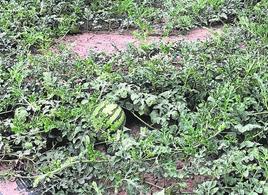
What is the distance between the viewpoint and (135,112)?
3.76m

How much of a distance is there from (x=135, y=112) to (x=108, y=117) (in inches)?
14.1

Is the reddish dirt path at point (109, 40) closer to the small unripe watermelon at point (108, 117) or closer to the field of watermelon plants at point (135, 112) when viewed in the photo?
the field of watermelon plants at point (135, 112)

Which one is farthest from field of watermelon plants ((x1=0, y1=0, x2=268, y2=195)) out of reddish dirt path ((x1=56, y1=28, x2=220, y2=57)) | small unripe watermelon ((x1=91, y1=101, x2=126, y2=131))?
reddish dirt path ((x1=56, y1=28, x2=220, y2=57))

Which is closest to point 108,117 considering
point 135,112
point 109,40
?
point 135,112

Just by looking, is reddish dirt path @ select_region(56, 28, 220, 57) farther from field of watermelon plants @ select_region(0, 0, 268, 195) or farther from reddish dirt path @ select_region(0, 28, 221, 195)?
field of watermelon plants @ select_region(0, 0, 268, 195)

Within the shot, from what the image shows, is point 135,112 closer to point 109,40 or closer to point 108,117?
point 108,117

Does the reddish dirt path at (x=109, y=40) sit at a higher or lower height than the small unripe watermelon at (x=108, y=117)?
lower

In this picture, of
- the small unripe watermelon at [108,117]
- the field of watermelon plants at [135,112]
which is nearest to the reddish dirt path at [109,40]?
the field of watermelon plants at [135,112]

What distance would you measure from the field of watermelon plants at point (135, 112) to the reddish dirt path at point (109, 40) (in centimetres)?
12

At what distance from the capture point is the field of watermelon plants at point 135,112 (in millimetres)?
3084

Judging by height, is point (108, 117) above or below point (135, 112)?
above

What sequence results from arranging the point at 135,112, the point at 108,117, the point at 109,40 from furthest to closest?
the point at 109,40 → the point at 135,112 → the point at 108,117

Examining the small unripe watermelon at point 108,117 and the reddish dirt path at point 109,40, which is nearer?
the small unripe watermelon at point 108,117

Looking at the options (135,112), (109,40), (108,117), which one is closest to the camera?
(108,117)
